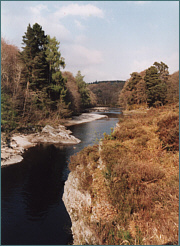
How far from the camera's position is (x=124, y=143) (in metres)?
8.82

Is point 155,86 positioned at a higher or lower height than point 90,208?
higher

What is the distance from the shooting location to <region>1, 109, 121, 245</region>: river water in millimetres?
8328

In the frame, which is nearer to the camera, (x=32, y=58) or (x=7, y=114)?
(x=7, y=114)

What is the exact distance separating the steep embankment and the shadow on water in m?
1.88

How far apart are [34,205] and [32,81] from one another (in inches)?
1102

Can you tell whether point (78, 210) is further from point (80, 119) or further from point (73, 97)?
point (73, 97)

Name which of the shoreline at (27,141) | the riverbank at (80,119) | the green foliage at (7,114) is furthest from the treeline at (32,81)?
the riverbank at (80,119)

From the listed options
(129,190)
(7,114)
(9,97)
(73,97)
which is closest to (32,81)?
(9,97)

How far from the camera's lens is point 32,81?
32812 millimetres

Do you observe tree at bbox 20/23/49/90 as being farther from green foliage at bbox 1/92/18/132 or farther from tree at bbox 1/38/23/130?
green foliage at bbox 1/92/18/132

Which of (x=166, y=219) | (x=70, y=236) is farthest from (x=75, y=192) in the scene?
(x=166, y=219)

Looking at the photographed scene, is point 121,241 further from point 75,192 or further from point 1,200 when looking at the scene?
point 1,200

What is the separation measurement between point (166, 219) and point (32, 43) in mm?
37240

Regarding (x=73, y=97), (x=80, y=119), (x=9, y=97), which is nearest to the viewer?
(x=9, y=97)
